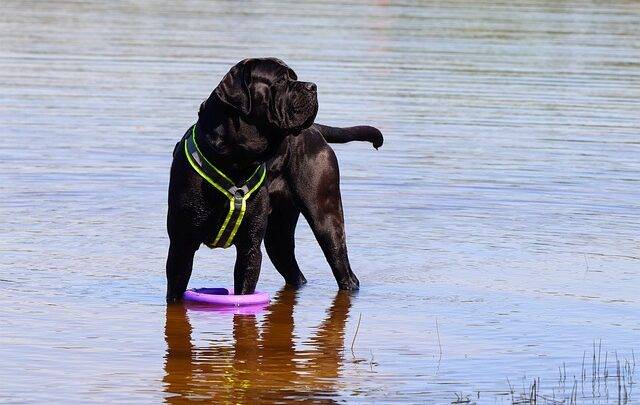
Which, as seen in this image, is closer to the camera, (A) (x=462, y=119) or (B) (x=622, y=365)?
(B) (x=622, y=365)

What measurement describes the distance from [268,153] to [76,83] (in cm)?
1356

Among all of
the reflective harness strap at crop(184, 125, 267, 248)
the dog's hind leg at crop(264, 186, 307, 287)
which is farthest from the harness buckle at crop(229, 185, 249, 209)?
the dog's hind leg at crop(264, 186, 307, 287)

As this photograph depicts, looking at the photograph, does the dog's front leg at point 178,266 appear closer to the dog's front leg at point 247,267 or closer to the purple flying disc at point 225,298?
the purple flying disc at point 225,298

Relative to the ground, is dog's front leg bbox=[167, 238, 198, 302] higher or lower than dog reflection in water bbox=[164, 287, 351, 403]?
higher

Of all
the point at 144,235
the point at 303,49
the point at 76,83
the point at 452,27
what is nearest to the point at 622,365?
the point at 144,235

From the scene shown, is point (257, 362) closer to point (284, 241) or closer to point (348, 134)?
point (284, 241)

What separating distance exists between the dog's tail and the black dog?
25 cm

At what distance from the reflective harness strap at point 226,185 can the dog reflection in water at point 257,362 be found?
1.81 ft

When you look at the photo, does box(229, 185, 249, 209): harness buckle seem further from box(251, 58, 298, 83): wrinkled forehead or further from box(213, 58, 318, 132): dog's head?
box(251, 58, 298, 83): wrinkled forehead

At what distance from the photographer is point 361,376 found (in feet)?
24.9

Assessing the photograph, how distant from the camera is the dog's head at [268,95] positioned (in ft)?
26.6

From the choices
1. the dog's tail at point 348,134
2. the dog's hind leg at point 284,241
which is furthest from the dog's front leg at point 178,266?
the dog's tail at point 348,134

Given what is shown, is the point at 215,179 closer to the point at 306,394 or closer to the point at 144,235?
the point at 306,394

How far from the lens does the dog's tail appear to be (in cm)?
962
